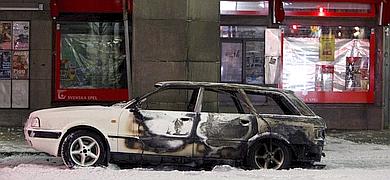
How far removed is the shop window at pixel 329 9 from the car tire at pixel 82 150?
8689 millimetres

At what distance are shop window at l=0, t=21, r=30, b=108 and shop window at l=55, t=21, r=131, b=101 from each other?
32.6 inches

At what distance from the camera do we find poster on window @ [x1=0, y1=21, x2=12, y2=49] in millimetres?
16641

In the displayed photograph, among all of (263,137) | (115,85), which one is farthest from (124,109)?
(115,85)

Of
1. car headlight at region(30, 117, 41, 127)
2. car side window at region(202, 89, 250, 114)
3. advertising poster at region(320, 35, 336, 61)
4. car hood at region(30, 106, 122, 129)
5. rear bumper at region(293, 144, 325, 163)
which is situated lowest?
rear bumper at region(293, 144, 325, 163)

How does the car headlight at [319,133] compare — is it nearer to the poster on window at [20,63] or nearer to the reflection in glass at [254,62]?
the reflection in glass at [254,62]

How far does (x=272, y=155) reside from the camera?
10.4m

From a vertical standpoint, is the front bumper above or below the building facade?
below

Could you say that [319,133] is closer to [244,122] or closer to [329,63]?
[244,122]

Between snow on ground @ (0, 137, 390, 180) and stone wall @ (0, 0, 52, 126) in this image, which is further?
stone wall @ (0, 0, 52, 126)

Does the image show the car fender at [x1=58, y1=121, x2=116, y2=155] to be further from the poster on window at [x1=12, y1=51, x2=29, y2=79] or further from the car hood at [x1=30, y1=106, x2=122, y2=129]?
the poster on window at [x1=12, y1=51, x2=29, y2=79]

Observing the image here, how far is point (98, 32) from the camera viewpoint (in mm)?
16891

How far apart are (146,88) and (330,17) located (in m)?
6.58

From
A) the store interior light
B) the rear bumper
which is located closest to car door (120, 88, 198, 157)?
the rear bumper

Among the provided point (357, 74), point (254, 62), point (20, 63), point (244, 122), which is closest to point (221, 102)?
point (244, 122)
